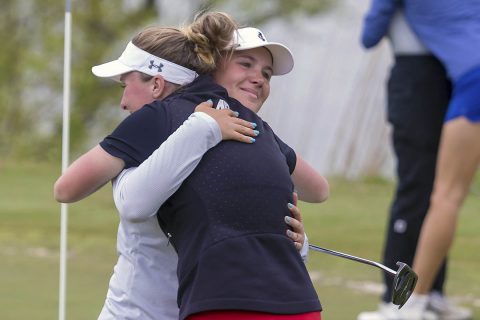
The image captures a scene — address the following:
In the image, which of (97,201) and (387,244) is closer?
(387,244)

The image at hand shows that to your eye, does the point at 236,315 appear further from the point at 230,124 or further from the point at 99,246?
the point at 99,246

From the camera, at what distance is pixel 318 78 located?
1067 centimetres

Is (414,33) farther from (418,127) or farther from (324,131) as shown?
(324,131)

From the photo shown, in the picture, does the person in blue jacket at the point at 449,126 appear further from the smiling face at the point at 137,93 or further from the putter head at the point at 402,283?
the smiling face at the point at 137,93

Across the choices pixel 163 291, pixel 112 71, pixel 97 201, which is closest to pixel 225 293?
pixel 163 291

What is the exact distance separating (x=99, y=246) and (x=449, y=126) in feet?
7.96

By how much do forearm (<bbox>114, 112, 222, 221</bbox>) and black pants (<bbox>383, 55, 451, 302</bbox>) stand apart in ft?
8.09

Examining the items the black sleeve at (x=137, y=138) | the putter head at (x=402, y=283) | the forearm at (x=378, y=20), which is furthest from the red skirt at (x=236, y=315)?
the forearm at (x=378, y=20)

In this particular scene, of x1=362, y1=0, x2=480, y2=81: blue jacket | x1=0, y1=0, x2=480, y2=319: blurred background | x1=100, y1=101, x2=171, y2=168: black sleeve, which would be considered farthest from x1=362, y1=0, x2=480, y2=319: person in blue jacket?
x1=100, y1=101, x2=171, y2=168: black sleeve

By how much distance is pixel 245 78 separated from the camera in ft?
10.2

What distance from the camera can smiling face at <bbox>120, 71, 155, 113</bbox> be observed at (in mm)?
3115

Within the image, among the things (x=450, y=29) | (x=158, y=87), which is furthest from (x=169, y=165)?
(x=450, y=29)

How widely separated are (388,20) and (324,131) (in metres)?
5.12

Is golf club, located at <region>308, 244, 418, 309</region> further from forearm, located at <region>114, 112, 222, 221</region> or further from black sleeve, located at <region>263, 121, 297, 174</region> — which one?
forearm, located at <region>114, 112, 222, 221</region>
